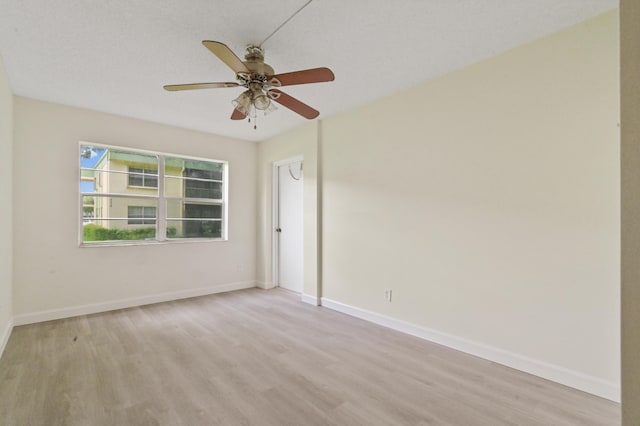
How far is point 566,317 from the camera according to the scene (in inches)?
86.3

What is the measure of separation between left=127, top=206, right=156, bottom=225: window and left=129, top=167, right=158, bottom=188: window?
33 centimetres

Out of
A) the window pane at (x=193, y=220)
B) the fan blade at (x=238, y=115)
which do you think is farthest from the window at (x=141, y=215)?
the fan blade at (x=238, y=115)

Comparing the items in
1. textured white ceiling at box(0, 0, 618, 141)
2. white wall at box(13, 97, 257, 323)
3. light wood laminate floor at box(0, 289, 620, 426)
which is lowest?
light wood laminate floor at box(0, 289, 620, 426)

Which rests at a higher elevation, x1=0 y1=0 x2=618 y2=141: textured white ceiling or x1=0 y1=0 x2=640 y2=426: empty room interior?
x1=0 y1=0 x2=618 y2=141: textured white ceiling

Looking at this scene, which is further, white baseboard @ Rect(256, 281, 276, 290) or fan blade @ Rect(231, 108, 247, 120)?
white baseboard @ Rect(256, 281, 276, 290)

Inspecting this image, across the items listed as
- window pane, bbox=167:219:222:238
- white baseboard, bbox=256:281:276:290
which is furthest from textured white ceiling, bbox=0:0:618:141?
white baseboard, bbox=256:281:276:290

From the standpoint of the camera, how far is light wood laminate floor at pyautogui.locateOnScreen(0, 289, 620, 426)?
1863 mm

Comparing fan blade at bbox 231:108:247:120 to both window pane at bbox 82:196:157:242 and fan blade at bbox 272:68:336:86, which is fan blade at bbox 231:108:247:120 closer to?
fan blade at bbox 272:68:336:86

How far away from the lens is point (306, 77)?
2.07 meters

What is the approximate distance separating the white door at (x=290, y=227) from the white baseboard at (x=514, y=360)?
175cm

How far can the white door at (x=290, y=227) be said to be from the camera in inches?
192
